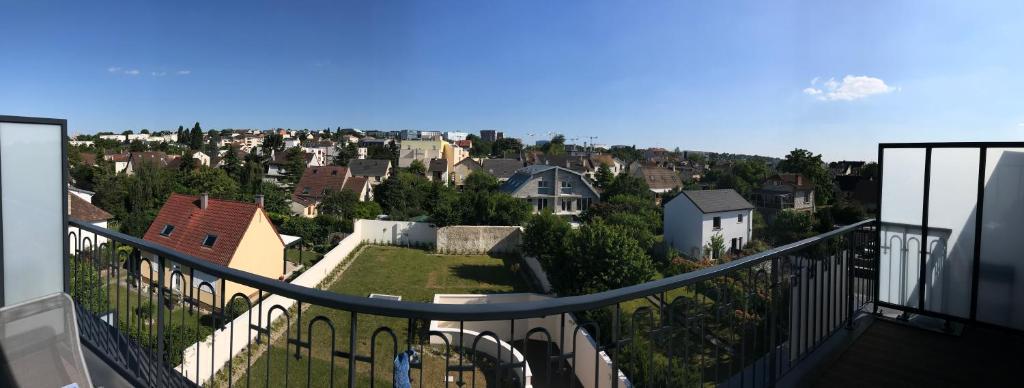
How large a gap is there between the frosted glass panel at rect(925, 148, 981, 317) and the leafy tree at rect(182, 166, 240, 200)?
35.0 meters

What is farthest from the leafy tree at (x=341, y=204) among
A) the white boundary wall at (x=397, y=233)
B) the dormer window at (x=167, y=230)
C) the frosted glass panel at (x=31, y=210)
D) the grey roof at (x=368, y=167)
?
the frosted glass panel at (x=31, y=210)

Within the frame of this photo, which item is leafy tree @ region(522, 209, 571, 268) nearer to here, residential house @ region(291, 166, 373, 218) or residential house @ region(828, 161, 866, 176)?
residential house @ region(291, 166, 373, 218)

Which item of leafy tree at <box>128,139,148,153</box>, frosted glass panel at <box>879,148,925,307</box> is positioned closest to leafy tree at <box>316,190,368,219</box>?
frosted glass panel at <box>879,148,925,307</box>

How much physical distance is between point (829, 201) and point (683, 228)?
23.4 m

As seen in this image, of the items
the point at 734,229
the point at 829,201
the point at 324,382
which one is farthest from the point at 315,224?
the point at 829,201

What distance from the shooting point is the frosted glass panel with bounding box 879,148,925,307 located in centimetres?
354

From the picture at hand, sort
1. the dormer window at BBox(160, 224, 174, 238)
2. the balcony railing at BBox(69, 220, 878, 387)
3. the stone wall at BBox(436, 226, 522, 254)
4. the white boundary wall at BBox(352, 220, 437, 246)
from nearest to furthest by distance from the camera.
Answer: the balcony railing at BBox(69, 220, 878, 387) < the dormer window at BBox(160, 224, 174, 238) < the stone wall at BBox(436, 226, 522, 254) < the white boundary wall at BBox(352, 220, 437, 246)

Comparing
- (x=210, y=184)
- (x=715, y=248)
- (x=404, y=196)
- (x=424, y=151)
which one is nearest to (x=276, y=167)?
(x=424, y=151)

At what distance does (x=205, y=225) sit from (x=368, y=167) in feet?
105

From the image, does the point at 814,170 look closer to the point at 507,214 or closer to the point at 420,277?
the point at 507,214

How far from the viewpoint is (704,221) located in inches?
979

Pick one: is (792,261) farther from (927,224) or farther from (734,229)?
(734,229)

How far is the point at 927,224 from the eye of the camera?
3.50 meters

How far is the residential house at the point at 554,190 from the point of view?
33094 mm
